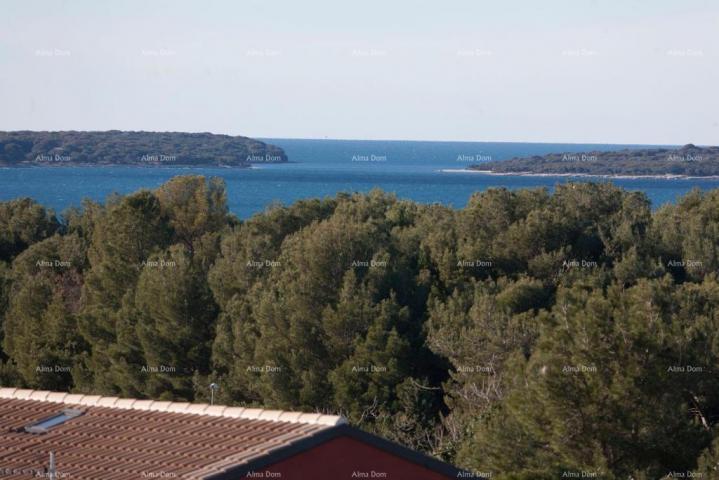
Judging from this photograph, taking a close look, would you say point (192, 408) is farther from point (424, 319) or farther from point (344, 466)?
point (424, 319)

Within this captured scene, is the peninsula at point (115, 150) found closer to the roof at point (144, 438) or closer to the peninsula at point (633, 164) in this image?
the peninsula at point (633, 164)

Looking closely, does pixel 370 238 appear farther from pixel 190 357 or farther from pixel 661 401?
pixel 661 401

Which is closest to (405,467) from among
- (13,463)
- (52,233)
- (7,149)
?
(13,463)

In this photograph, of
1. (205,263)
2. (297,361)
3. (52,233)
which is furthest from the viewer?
(52,233)

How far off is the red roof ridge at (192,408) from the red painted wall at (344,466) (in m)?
0.23

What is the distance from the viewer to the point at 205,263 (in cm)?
2767

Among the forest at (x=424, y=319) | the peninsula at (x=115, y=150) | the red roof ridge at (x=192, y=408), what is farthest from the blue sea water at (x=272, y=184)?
the red roof ridge at (x=192, y=408)

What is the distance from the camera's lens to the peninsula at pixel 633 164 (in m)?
115

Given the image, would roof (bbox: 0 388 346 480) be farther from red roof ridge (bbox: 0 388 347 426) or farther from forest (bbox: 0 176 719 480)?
forest (bbox: 0 176 719 480)

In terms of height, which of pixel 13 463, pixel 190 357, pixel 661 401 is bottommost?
pixel 190 357

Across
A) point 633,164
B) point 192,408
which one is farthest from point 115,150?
point 192,408

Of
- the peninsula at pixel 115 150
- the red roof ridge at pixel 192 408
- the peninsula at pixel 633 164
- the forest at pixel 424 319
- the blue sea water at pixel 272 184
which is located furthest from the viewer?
the peninsula at pixel 115 150

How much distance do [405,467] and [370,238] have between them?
15765 millimetres

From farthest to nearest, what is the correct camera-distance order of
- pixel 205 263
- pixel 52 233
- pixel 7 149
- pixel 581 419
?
pixel 7 149, pixel 52 233, pixel 205 263, pixel 581 419
